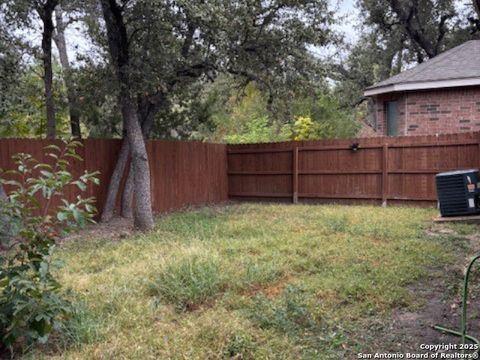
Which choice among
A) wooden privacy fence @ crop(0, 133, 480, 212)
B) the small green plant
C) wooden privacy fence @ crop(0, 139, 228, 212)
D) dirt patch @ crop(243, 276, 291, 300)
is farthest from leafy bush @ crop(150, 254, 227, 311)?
wooden privacy fence @ crop(0, 133, 480, 212)

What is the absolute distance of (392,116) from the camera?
13.4 metres

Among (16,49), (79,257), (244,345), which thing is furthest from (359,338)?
(16,49)

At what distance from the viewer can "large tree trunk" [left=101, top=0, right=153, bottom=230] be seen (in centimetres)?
771

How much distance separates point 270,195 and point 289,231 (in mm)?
5316

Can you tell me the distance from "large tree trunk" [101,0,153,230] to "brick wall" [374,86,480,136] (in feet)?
24.9

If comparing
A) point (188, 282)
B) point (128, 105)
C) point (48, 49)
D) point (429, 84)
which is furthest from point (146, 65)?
point (429, 84)

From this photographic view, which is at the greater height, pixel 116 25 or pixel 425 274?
pixel 116 25

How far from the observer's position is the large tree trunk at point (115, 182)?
9109 millimetres

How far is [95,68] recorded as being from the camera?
9555 mm

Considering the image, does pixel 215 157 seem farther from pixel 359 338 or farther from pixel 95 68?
pixel 359 338

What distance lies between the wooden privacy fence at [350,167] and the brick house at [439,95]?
194cm

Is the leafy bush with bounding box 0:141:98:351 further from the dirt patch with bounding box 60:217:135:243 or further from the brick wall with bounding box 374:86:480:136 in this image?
the brick wall with bounding box 374:86:480:136

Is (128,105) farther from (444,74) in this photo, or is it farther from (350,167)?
(444,74)

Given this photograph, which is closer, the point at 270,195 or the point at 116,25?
the point at 116,25
